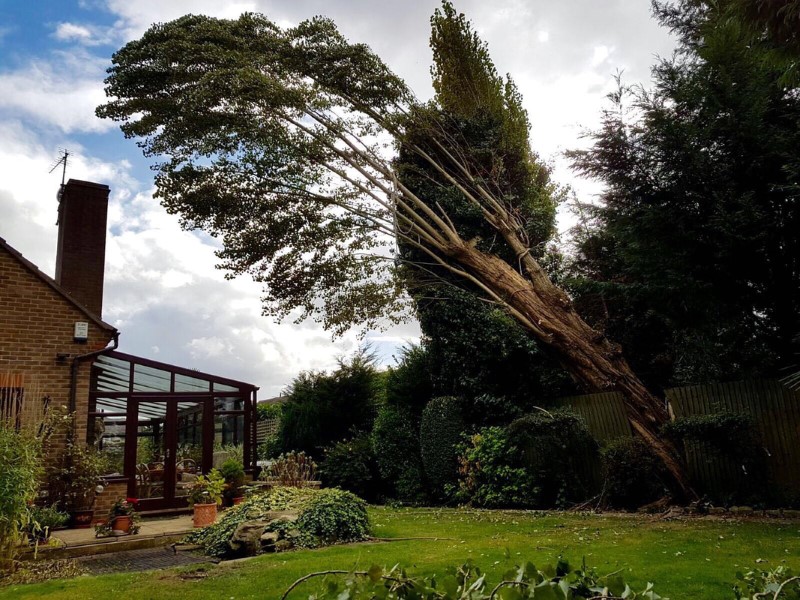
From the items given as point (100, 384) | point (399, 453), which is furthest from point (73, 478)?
point (399, 453)

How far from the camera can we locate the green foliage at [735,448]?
841cm

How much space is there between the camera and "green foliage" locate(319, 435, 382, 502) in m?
14.6

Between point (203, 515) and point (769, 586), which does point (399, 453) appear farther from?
point (769, 586)

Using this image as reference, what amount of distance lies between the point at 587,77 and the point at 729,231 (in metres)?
4.98

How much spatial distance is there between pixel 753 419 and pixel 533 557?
489 cm

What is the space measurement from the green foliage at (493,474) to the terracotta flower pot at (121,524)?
6.30 meters

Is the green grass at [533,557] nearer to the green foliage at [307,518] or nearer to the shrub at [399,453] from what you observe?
the green foliage at [307,518]

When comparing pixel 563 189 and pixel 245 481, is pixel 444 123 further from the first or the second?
pixel 245 481

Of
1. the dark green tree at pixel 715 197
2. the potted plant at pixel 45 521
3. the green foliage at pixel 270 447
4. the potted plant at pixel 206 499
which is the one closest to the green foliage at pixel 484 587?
the dark green tree at pixel 715 197

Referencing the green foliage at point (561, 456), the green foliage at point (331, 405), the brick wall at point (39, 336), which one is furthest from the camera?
the green foliage at point (331, 405)

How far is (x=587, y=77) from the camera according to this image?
11.4 metres

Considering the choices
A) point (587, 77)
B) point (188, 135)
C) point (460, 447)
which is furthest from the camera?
point (188, 135)

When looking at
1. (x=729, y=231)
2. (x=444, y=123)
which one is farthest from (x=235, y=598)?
(x=444, y=123)

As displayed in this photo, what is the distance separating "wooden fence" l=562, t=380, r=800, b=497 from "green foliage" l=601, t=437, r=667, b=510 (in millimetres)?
619
